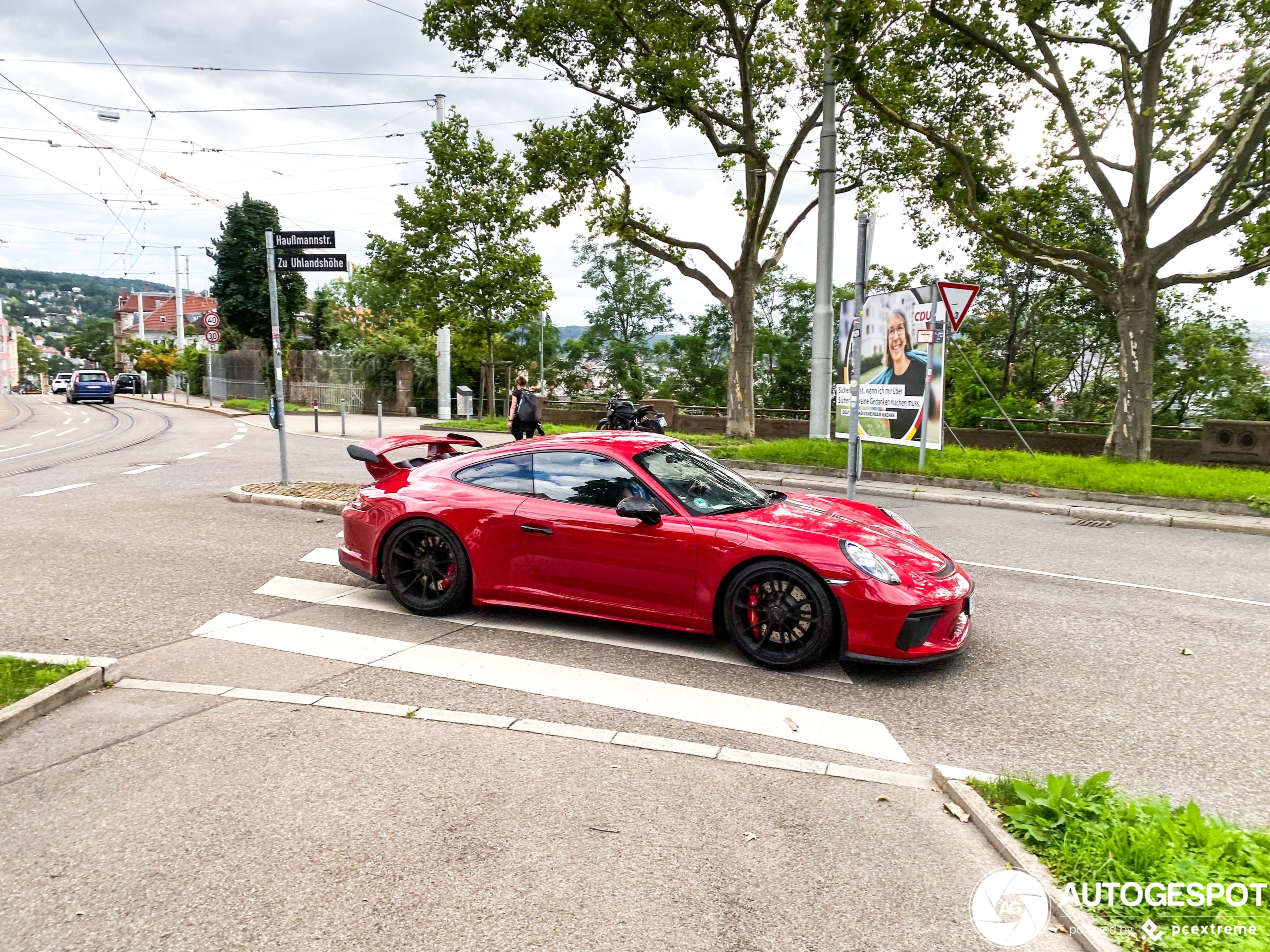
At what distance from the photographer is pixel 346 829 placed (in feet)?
10.3

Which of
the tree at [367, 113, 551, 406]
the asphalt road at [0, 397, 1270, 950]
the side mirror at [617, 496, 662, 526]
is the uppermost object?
the tree at [367, 113, 551, 406]

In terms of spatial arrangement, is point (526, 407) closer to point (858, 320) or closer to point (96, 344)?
point (858, 320)

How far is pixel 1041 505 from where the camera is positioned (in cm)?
1266

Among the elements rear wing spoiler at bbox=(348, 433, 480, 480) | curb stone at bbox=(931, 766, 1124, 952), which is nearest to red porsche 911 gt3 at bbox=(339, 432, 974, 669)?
rear wing spoiler at bbox=(348, 433, 480, 480)

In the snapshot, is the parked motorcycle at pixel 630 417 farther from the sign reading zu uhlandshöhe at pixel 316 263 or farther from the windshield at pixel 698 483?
the windshield at pixel 698 483

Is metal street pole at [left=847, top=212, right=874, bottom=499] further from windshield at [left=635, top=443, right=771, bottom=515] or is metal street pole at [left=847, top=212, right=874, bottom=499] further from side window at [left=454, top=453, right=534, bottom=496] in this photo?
side window at [left=454, top=453, right=534, bottom=496]

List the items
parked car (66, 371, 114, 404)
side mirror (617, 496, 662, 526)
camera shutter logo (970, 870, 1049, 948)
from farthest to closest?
1. parked car (66, 371, 114, 404)
2. side mirror (617, 496, 662, 526)
3. camera shutter logo (970, 870, 1049, 948)

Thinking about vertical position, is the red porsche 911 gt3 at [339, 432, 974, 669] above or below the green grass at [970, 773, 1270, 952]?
above

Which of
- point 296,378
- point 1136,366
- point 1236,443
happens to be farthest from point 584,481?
point 296,378

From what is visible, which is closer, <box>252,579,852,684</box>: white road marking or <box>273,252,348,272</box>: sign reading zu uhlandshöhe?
<box>252,579,852,684</box>: white road marking

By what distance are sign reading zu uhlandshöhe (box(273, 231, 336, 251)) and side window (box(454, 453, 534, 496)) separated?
22.0ft

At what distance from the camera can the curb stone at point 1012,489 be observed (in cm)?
1212

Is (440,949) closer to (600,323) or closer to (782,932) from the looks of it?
(782,932)

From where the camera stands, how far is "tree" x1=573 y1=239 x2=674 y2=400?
53.2 m
